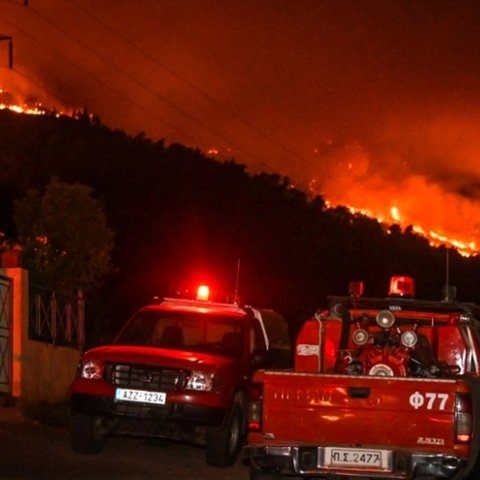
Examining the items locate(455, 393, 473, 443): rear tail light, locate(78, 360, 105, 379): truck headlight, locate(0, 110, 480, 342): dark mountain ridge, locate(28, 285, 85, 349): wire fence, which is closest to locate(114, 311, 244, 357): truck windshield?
locate(78, 360, 105, 379): truck headlight

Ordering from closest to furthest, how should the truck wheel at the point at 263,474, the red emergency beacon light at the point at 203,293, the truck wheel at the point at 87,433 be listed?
1. the truck wheel at the point at 263,474
2. the truck wheel at the point at 87,433
3. the red emergency beacon light at the point at 203,293

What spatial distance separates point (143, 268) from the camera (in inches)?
1677

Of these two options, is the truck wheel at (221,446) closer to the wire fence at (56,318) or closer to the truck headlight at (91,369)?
the truck headlight at (91,369)

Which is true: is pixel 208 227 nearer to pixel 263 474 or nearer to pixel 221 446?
pixel 221 446

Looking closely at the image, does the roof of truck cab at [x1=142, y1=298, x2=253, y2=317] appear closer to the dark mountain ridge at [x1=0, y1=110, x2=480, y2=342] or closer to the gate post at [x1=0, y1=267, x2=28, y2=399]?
the gate post at [x1=0, y1=267, x2=28, y2=399]

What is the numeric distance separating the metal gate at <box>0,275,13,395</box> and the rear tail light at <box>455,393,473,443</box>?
8.82m

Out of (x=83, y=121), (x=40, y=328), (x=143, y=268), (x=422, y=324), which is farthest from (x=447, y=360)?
(x=83, y=121)

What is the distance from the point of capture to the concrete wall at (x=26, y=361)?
1766cm

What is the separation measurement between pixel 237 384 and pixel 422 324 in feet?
8.67

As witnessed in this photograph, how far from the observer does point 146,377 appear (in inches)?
540

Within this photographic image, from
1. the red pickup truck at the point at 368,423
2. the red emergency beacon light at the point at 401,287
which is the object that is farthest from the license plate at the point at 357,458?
the red emergency beacon light at the point at 401,287

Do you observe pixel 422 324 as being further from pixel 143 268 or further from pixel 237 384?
pixel 143 268

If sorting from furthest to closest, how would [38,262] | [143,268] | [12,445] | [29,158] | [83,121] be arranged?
[83,121] < [29,158] < [143,268] < [38,262] < [12,445]

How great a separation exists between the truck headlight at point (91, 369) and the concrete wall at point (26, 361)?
3.78m
